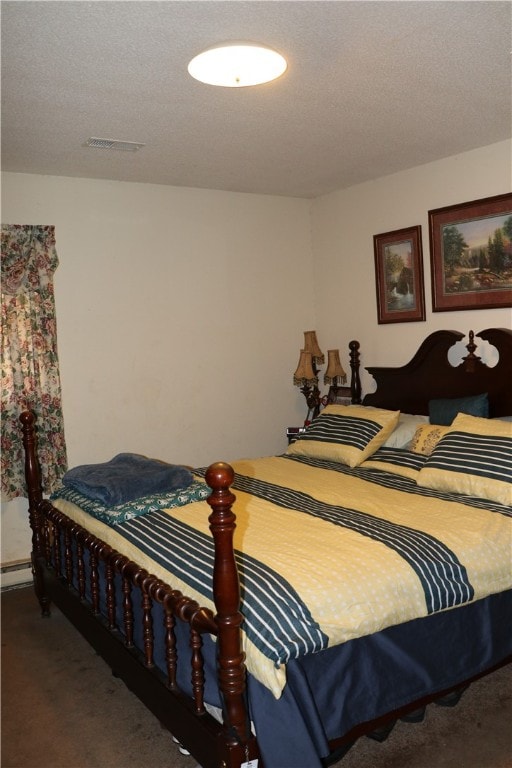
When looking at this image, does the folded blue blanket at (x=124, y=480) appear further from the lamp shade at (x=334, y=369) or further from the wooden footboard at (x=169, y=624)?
the lamp shade at (x=334, y=369)

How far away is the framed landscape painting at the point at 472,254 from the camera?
12.4 ft

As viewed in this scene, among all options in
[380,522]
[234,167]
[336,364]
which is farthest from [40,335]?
[380,522]

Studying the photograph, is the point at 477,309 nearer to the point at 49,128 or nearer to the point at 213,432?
the point at 213,432

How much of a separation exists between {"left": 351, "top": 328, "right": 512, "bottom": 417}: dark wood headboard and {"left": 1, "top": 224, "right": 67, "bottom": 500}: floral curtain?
6.99ft

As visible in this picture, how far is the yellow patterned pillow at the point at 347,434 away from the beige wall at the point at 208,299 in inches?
29.1

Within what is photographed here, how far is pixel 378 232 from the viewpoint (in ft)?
15.2

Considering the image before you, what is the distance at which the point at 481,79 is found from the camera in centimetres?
282

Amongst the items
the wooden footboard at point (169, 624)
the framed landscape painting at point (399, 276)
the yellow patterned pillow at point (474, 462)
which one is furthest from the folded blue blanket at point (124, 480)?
the framed landscape painting at point (399, 276)

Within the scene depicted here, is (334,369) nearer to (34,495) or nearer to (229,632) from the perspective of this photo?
(34,495)

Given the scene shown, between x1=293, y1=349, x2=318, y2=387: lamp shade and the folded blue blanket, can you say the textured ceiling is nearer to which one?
x1=293, y1=349, x2=318, y2=387: lamp shade

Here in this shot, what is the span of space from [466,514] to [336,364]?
7.50 feet

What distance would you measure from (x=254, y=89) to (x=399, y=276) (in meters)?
2.02

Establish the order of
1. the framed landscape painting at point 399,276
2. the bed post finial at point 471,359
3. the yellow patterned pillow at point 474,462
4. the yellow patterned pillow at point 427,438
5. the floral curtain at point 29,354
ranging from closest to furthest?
the yellow patterned pillow at point 474,462
the yellow patterned pillow at point 427,438
the bed post finial at point 471,359
the floral curtain at point 29,354
the framed landscape painting at point 399,276

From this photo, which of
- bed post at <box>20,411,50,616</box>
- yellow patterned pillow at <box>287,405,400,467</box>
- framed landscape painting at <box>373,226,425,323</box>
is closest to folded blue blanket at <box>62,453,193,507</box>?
bed post at <box>20,411,50,616</box>
